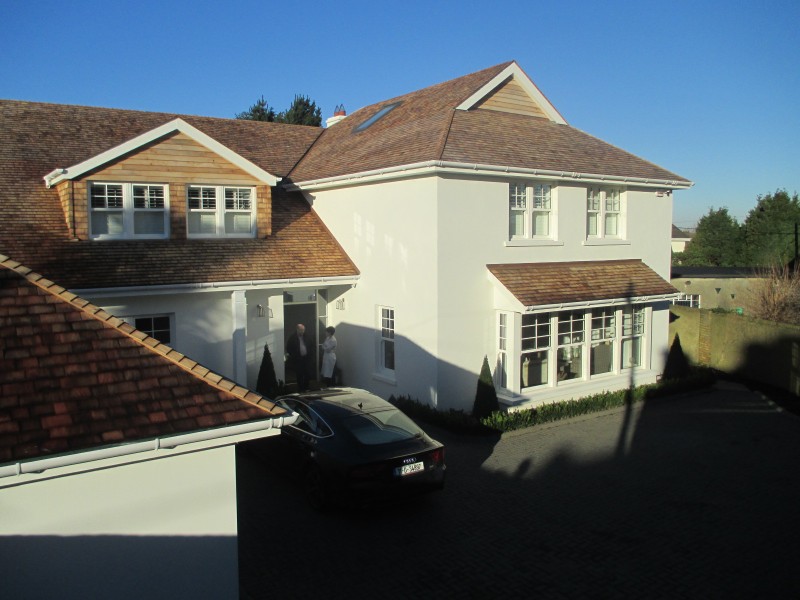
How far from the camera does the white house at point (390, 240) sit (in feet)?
51.1

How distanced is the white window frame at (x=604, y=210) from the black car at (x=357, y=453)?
32.7ft

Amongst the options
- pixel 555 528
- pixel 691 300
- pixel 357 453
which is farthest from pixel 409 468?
pixel 691 300

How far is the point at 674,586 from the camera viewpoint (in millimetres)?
8578

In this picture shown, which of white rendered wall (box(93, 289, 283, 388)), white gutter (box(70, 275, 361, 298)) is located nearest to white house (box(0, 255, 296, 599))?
white gutter (box(70, 275, 361, 298))

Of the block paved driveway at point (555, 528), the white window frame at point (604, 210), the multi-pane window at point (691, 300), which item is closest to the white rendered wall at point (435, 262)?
the white window frame at point (604, 210)

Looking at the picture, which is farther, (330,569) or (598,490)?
(598,490)

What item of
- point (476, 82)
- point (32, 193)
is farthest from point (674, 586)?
point (32, 193)

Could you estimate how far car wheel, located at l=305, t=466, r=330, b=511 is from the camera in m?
10.3

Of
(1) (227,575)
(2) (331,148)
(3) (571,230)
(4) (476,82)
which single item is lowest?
(1) (227,575)

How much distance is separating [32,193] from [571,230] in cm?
1388

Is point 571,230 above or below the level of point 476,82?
below

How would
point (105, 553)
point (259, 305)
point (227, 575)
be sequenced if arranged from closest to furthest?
point (105, 553) → point (227, 575) → point (259, 305)

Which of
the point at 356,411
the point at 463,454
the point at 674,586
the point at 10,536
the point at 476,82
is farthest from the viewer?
the point at 476,82

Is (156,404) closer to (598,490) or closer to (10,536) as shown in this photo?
(10,536)
